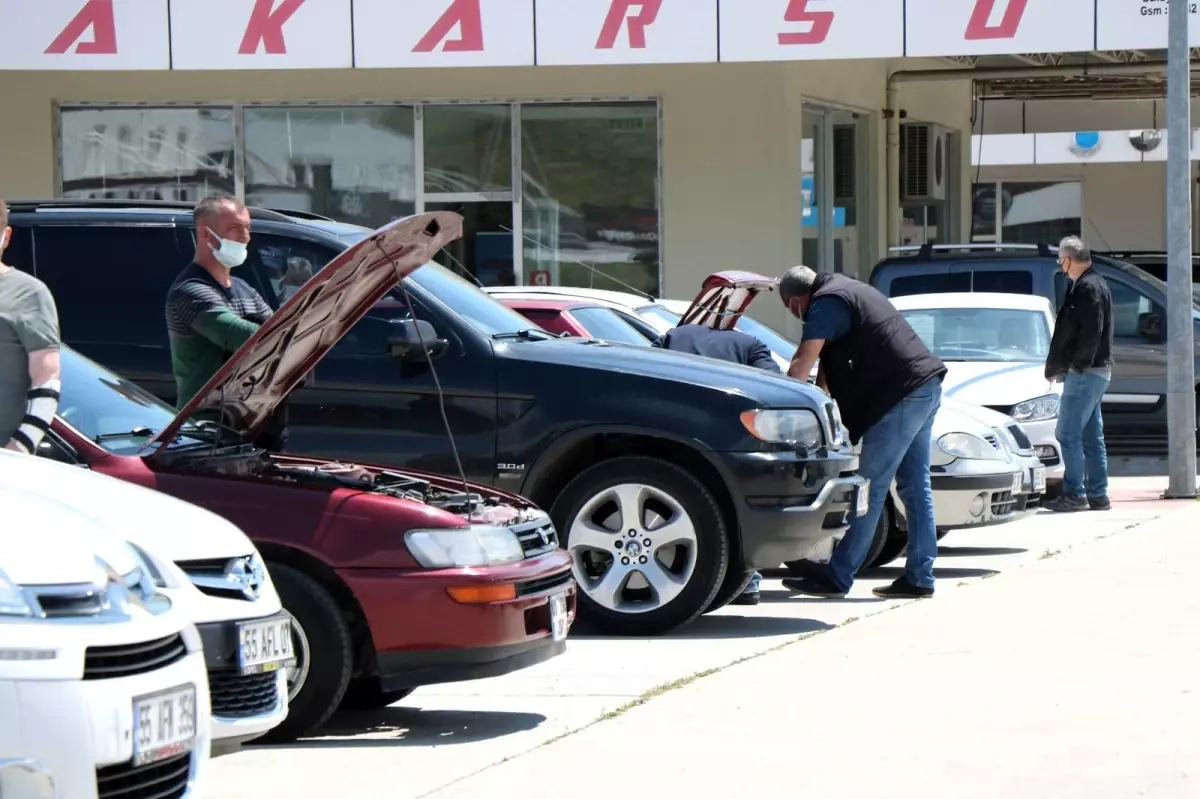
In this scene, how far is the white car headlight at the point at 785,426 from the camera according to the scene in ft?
27.3

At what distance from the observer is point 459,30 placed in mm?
16844

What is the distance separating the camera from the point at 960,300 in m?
15.2

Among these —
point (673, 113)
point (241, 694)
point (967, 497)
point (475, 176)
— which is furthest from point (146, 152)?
point (241, 694)

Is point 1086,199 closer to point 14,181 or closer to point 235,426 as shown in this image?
point 14,181

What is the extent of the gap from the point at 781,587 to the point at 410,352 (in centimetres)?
313

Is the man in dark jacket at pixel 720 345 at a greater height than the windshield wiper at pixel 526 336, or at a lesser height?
lesser

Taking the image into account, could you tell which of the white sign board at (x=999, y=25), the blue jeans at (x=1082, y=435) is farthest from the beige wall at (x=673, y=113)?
the blue jeans at (x=1082, y=435)

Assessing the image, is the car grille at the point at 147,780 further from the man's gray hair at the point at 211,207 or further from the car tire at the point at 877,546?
the car tire at the point at 877,546

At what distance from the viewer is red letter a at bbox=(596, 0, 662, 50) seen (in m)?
16.8

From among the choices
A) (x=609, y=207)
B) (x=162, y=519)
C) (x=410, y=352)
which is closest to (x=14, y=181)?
(x=609, y=207)

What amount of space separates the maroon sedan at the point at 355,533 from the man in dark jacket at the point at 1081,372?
7786 millimetres

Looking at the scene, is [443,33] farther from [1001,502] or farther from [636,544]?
[636,544]

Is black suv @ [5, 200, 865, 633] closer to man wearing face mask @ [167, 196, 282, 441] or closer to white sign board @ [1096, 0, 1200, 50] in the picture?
man wearing face mask @ [167, 196, 282, 441]

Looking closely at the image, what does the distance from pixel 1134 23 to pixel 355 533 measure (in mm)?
12129
